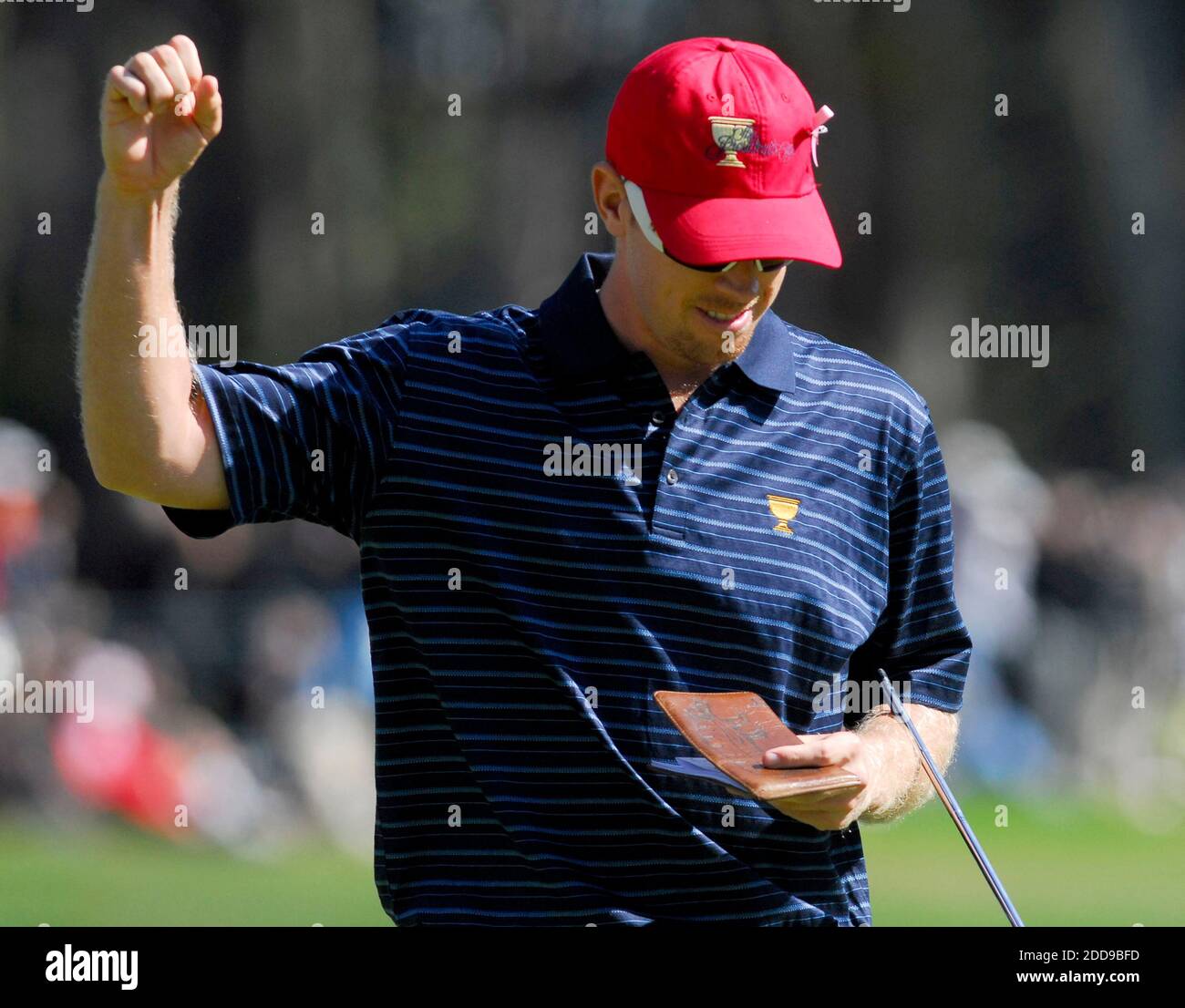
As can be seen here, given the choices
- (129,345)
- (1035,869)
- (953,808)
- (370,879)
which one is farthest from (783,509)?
(1035,869)

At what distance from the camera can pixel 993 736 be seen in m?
12.6

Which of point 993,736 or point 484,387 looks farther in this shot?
point 993,736

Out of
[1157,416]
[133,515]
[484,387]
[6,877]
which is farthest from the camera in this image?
[1157,416]

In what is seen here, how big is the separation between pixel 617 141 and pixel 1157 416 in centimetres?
1527

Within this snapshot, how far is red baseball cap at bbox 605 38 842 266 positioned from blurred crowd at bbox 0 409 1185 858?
313 inches

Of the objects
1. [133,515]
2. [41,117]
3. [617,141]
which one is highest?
[41,117]

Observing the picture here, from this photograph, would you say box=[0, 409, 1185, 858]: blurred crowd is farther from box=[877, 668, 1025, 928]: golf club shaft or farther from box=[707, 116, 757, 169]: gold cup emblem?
box=[707, 116, 757, 169]: gold cup emblem

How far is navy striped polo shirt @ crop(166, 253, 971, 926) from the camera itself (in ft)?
9.87

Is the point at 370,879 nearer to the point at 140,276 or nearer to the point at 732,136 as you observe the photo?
the point at 732,136

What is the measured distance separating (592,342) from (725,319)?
23 cm

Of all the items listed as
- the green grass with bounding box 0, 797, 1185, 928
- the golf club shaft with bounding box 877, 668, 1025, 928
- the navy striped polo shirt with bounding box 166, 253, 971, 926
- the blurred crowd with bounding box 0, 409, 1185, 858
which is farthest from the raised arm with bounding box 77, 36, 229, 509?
the blurred crowd with bounding box 0, 409, 1185, 858
